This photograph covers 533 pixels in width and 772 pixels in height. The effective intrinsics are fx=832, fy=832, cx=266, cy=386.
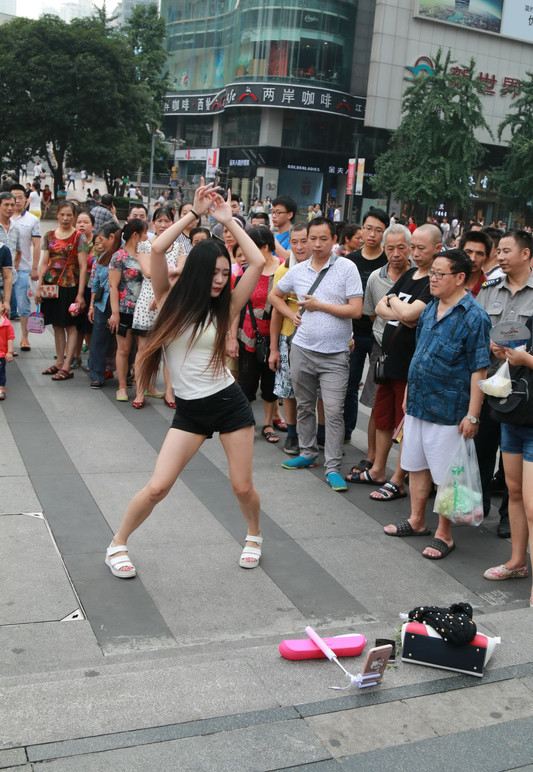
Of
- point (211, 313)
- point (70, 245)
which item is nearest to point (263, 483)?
point (211, 313)

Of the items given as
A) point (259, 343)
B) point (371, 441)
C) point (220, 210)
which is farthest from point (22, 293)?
point (220, 210)

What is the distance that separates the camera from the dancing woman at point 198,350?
442 cm

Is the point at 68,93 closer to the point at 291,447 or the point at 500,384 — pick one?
the point at 291,447

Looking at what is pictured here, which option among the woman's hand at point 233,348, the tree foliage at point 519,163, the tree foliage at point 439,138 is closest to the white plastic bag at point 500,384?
the woman's hand at point 233,348

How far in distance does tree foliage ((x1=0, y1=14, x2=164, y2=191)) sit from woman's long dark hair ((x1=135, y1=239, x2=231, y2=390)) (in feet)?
112

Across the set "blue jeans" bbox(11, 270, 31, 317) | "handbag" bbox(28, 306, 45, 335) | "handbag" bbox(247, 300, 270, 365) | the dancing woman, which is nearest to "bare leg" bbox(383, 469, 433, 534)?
the dancing woman

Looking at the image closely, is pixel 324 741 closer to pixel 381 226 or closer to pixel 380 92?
pixel 381 226

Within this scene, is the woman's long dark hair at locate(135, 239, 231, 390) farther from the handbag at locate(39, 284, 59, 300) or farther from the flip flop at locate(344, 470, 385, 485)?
the handbag at locate(39, 284, 59, 300)

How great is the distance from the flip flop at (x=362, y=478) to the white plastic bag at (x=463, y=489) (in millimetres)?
1522

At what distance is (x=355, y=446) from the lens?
308 inches

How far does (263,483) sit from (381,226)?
2498mm

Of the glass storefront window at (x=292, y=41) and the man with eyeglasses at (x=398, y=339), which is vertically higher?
the glass storefront window at (x=292, y=41)

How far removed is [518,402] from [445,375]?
2.43 feet

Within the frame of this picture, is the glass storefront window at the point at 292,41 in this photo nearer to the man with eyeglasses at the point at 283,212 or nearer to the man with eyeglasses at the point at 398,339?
the man with eyeglasses at the point at 283,212
